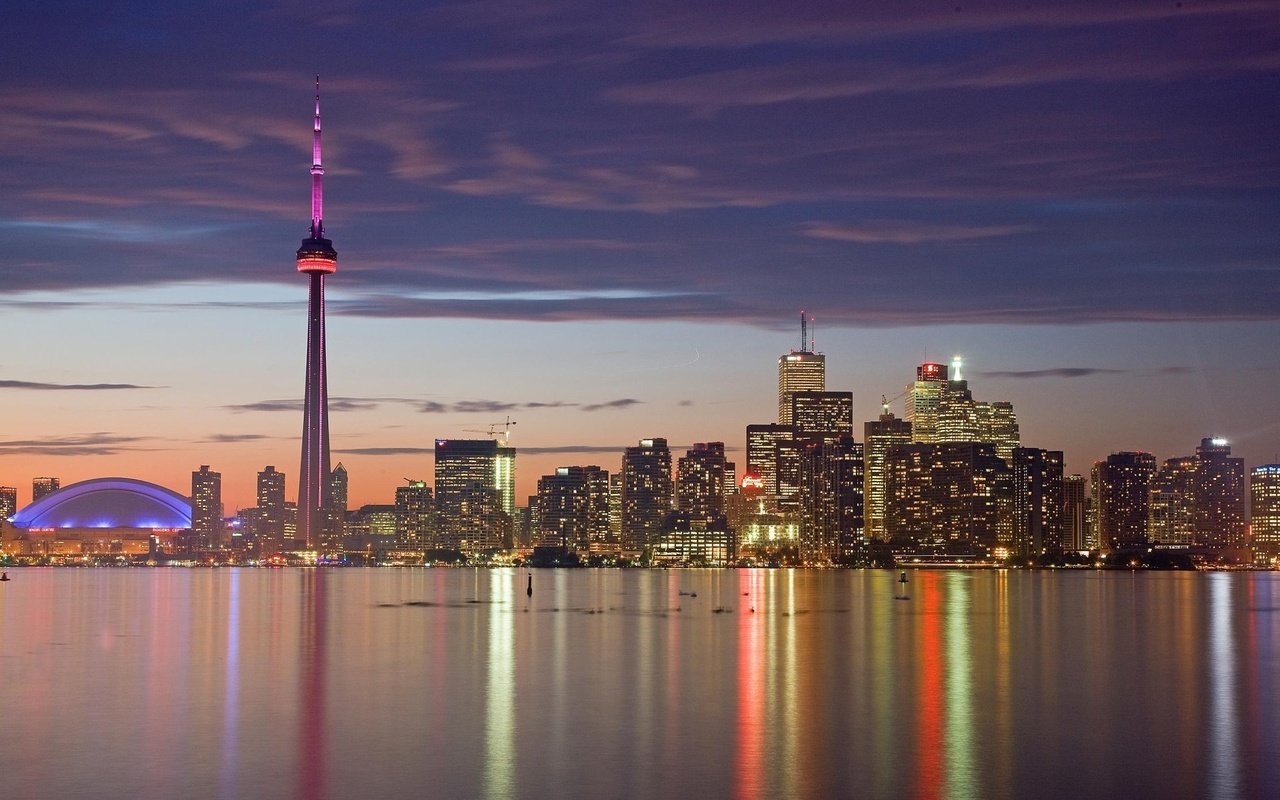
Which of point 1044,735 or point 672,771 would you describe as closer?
point 672,771

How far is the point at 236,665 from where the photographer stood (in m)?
73.5

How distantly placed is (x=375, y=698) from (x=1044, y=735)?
25037 millimetres

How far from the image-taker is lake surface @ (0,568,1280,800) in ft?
132

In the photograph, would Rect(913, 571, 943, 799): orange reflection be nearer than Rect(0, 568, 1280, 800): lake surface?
Yes

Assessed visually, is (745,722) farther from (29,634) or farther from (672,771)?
(29,634)

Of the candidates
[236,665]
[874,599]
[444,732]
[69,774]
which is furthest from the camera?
[874,599]

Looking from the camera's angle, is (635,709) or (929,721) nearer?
(929,721)

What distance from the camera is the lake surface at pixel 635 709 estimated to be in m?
40.1

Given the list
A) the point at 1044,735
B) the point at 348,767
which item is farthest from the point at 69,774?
the point at 1044,735

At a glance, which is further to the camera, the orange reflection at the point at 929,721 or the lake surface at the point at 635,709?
the lake surface at the point at 635,709

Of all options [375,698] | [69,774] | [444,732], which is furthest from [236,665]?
[69,774]

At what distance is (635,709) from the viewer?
5497 cm

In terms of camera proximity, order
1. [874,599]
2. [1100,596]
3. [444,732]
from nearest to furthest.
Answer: [444,732], [874,599], [1100,596]

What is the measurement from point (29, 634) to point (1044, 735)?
71.5m
